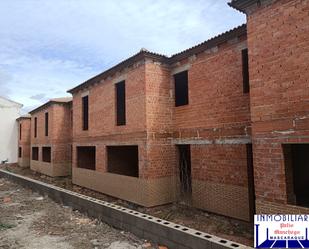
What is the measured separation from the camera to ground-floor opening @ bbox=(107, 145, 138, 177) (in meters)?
13.5

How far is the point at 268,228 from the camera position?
4203 millimetres

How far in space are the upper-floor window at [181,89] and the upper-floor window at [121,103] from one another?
2597 millimetres

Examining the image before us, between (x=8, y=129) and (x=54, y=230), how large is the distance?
2730 cm

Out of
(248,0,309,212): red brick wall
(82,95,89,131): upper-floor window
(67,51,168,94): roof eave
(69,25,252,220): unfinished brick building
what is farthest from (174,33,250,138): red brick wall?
(82,95,89,131): upper-floor window

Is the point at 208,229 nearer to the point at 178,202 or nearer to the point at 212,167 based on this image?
the point at 212,167

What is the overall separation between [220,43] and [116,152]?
24.5ft

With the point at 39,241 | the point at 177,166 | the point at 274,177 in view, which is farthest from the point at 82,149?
the point at 274,177

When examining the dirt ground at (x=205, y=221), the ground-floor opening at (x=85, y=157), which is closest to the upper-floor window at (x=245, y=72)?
the dirt ground at (x=205, y=221)

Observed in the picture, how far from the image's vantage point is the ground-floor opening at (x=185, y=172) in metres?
10.7

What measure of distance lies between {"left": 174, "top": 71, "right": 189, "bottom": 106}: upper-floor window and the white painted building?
27003 mm

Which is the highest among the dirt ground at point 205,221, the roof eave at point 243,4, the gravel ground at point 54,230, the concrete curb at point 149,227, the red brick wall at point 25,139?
the roof eave at point 243,4

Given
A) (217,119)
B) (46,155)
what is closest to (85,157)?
(46,155)

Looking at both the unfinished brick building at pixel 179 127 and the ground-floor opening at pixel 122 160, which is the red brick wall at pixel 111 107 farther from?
the ground-floor opening at pixel 122 160

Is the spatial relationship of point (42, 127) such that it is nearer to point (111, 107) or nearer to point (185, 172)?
point (111, 107)
